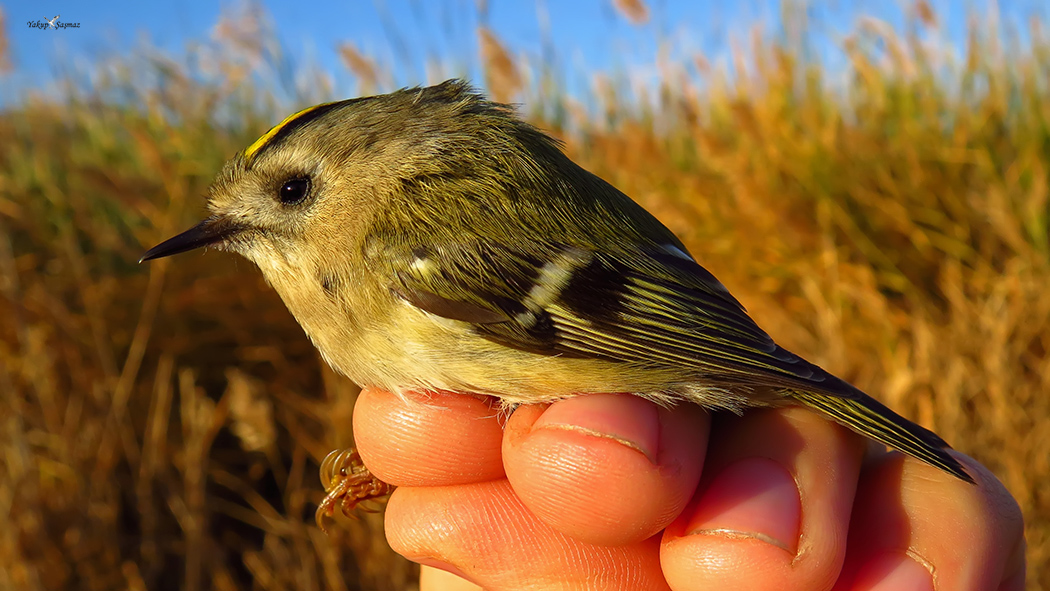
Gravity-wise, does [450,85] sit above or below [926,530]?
above

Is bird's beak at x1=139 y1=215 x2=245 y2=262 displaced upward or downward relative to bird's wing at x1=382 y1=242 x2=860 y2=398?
upward

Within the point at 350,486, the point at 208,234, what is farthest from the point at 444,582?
the point at 208,234

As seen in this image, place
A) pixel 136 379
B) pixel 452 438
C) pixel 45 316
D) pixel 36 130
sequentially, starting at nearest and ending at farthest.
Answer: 1. pixel 452 438
2. pixel 45 316
3. pixel 136 379
4. pixel 36 130

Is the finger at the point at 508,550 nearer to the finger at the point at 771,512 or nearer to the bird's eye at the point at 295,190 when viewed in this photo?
the finger at the point at 771,512

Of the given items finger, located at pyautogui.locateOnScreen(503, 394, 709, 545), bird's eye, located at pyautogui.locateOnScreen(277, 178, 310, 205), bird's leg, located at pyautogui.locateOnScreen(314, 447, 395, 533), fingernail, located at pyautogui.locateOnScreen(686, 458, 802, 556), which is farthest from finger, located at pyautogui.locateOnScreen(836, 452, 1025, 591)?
bird's eye, located at pyautogui.locateOnScreen(277, 178, 310, 205)

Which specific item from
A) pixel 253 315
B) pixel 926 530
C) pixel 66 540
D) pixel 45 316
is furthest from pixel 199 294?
pixel 926 530

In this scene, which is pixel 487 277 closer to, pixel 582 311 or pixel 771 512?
pixel 582 311

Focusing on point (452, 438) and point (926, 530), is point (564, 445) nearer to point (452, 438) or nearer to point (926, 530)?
point (452, 438)

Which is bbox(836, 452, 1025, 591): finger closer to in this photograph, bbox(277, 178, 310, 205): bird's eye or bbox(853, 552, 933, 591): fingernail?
bbox(853, 552, 933, 591): fingernail
